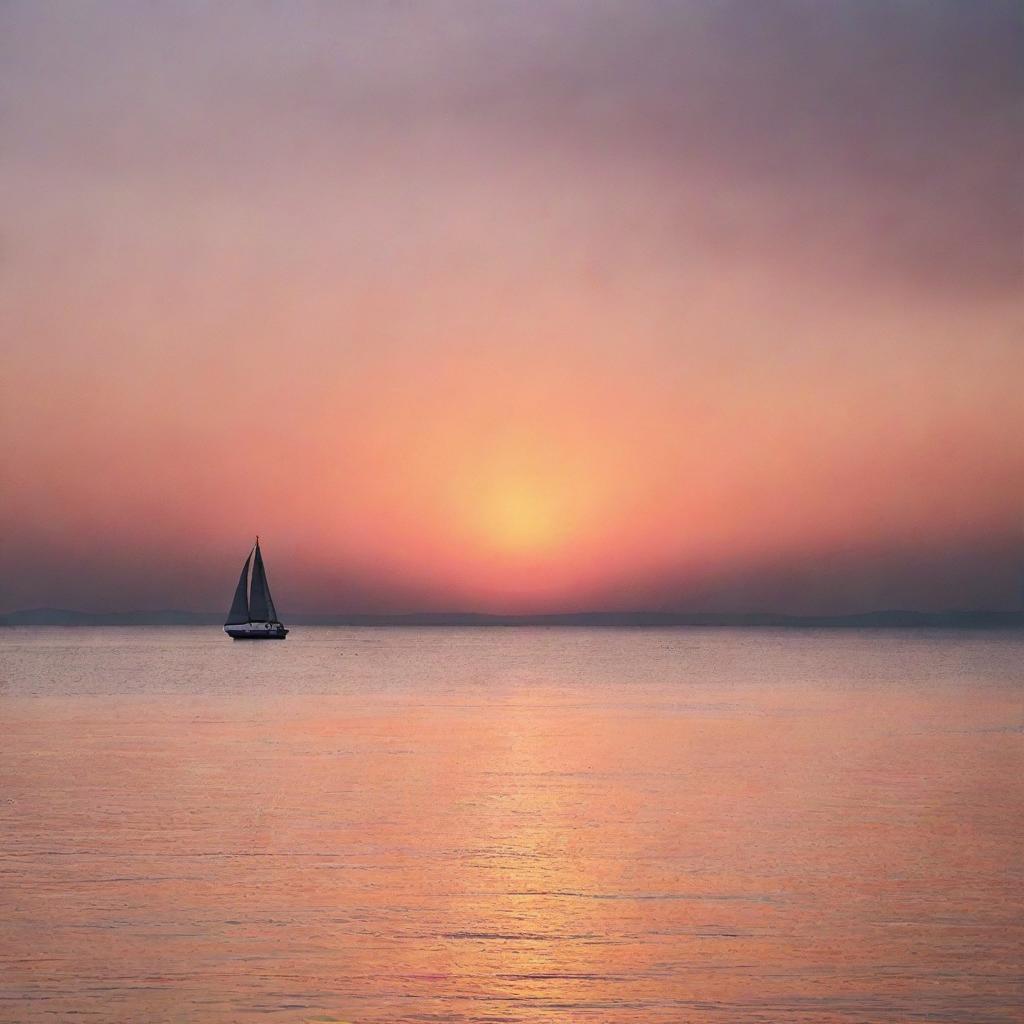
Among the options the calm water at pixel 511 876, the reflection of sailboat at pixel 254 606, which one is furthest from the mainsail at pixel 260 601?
the calm water at pixel 511 876

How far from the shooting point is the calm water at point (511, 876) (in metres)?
10.8

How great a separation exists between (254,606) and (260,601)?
1510 mm

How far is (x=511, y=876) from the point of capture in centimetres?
1545

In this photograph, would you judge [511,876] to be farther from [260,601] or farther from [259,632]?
[259,632]

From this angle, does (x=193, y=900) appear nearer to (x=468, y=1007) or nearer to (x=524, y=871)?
(x=524, y=871)

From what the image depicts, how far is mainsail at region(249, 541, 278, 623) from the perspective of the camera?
128 m

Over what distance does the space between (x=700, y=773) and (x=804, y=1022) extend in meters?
16.7

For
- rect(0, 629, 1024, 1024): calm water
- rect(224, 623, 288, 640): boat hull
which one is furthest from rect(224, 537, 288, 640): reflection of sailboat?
rect(0, 629, 1024, 1024): calm water

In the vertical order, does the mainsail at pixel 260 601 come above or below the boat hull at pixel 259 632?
above

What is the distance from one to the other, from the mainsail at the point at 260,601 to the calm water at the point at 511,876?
303 feet

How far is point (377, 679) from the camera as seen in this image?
76.0 metres

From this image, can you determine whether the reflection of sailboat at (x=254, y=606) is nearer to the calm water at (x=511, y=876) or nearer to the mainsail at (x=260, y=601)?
the mainsail at (x=260, y=601)

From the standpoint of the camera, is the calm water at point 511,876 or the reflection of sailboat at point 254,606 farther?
the reflection of sailboat at point 254,606

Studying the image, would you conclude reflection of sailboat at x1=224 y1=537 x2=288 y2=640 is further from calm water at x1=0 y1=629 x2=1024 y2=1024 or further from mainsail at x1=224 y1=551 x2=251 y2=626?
calm water at x1=0 y1=629 x2=1024 y2=1024
